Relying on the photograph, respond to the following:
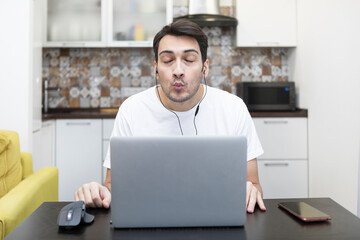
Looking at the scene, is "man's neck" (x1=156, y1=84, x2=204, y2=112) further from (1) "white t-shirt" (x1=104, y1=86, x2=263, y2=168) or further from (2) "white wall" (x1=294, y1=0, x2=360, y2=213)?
(2) "white wall" (x1=294, y1=0, x2=360, y2=213)

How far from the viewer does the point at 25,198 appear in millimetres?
1661

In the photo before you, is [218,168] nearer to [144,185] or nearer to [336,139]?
[144,185]

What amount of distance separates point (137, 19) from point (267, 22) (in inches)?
47.4

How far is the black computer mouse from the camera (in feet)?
2.96

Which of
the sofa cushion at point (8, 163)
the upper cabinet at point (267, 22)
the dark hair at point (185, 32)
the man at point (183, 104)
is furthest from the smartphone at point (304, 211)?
the upper cabinet at point (267, 22)

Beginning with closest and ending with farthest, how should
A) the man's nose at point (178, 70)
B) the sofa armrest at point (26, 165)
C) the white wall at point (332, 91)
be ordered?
the man's nose at point (178, 70), the sofa armrest at point (26, 165), the white wall at point (332, 91)

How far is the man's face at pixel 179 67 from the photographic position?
54.6 inches

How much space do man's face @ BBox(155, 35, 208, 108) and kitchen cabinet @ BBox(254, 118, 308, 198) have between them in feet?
6.24

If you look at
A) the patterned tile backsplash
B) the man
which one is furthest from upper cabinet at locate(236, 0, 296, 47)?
the man

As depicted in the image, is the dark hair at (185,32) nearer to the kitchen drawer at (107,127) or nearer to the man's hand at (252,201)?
the man's hand at (252,201)

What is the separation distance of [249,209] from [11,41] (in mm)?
2032

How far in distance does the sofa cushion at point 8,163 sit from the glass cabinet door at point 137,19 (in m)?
1.84

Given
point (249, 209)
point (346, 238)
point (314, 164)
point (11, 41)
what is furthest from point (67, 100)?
point (346, 238)

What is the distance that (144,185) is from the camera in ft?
2.83
